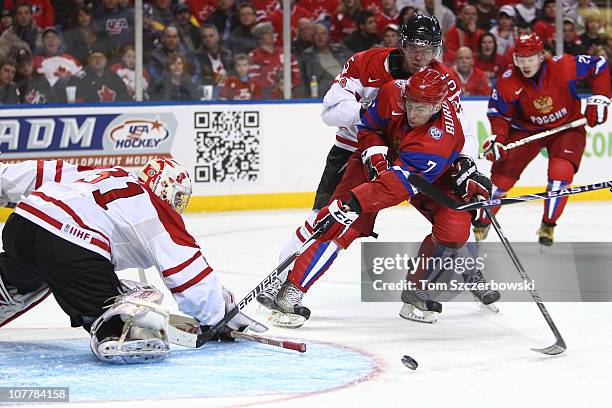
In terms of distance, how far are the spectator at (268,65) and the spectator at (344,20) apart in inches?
16.8

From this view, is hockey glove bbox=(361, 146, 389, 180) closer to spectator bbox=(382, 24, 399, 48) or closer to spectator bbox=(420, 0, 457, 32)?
spectator bbox=(382, 24, 399, 48)

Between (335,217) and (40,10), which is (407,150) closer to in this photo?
(335,217)

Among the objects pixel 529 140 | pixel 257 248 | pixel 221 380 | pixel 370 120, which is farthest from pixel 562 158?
pixel 221 380

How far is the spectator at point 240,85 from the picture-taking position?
25.9 feet

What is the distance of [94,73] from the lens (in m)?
7.59

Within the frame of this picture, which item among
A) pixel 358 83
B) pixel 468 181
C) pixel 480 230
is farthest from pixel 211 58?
pixel 468 181

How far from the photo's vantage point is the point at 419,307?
14.0 feet

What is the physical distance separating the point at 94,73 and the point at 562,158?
10.4ft

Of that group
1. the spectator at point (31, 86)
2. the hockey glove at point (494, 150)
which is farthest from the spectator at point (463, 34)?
the spectator at point (31, 86)

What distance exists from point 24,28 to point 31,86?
14.8 inches

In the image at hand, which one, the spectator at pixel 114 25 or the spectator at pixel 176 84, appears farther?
the spectator at pixel 176 84

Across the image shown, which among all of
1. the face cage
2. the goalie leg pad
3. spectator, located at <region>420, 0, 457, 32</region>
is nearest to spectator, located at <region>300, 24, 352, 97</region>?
spectator, located at <region>420, 0, 457, 32</region>

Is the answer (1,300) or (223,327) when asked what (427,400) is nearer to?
(223,327)

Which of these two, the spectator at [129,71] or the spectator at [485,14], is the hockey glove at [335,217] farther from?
the spectator at [485,14]
